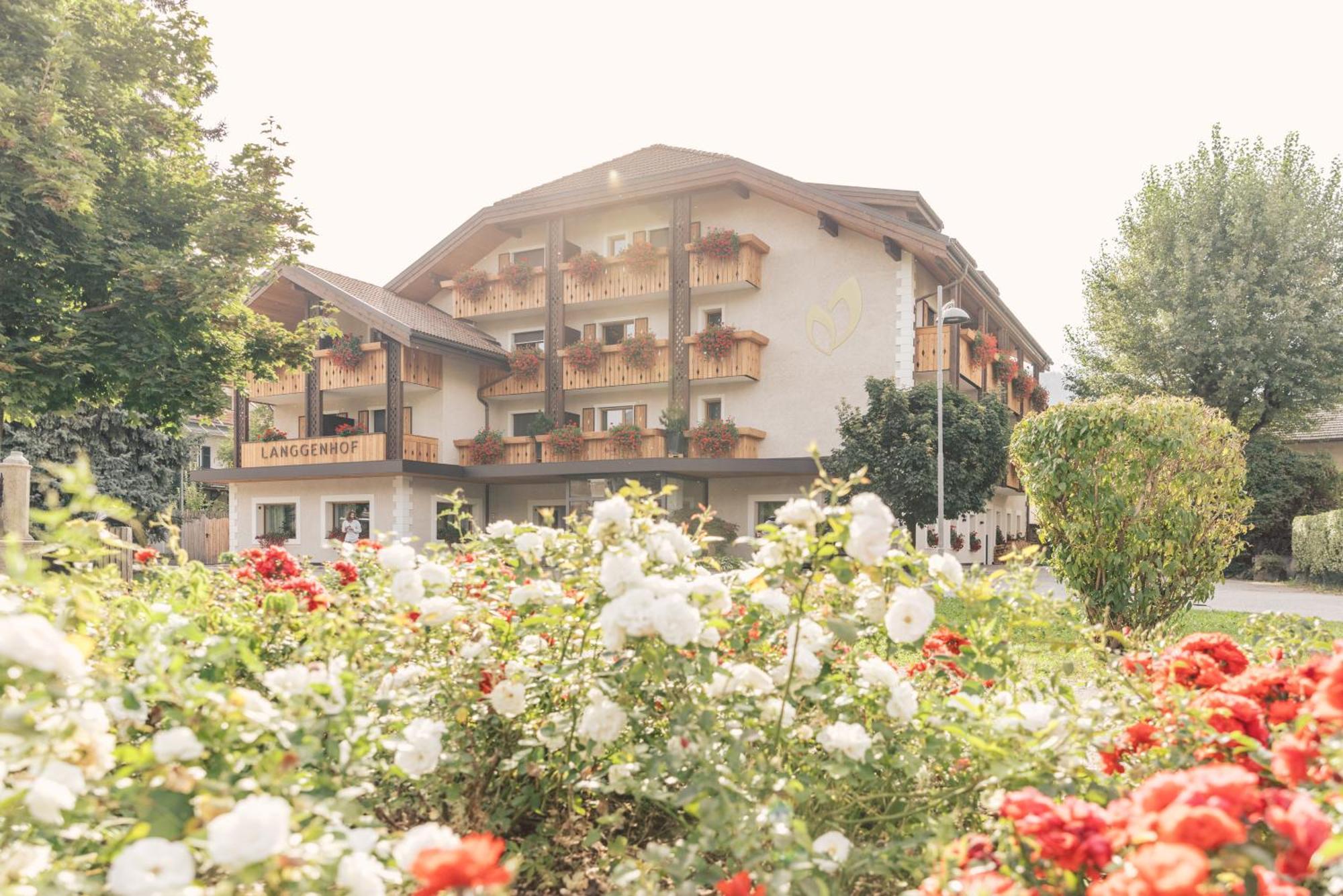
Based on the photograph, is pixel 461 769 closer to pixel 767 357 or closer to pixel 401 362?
pixel 767 357

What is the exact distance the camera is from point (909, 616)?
8.52 ft

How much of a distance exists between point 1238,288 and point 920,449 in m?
14.0

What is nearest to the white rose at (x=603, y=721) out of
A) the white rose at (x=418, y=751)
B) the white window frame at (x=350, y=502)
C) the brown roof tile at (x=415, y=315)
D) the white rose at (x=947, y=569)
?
the white rose at (x=418, y=751)

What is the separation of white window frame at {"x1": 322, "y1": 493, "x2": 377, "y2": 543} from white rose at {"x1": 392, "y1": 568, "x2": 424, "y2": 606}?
22194 mm

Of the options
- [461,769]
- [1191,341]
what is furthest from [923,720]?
[1191,341]

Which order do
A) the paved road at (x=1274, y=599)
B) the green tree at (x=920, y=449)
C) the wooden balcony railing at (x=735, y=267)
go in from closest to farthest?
the paved road at (x=1274, y=599) → the green tree at (x=920, y=449) → the wooden balcony railing at (x=735, y=267)

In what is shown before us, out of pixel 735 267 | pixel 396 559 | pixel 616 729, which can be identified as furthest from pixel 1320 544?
pixel 396 559

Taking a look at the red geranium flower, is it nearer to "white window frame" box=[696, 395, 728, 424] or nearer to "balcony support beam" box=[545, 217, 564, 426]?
"white window frame" box=[696, 395, 728, 424]

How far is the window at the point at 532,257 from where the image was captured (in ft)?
Result: 82.3

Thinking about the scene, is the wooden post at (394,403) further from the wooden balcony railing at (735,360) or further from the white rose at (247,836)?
the white rose at (247,836)

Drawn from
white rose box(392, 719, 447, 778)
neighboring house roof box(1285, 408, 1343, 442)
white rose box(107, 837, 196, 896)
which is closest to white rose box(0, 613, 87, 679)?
white rose box(107, 837, 196, 896)

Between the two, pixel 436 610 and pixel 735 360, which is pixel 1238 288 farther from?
pixel 436 610

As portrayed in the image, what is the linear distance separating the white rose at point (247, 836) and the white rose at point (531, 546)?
1612 millimetres

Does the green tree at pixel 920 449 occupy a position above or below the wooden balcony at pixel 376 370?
below
